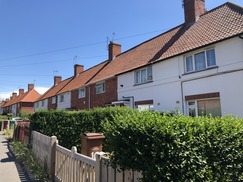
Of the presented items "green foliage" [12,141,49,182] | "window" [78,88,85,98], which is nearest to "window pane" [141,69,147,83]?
"green foliage" [12,141,49,182]

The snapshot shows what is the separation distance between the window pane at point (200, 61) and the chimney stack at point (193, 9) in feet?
16.7

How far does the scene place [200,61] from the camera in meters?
12.4

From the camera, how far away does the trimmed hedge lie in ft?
9.46

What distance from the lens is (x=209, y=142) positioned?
10.8 feet

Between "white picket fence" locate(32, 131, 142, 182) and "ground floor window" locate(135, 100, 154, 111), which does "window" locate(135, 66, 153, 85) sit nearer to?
"ground floor window" locate(135, 100, 154, 111)

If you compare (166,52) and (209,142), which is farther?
(166,52)

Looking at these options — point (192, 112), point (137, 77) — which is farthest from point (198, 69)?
point (137, 77)

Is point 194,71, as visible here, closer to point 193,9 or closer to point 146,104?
point 146,104

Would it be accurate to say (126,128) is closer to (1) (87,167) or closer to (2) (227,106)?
(1) (87,167)

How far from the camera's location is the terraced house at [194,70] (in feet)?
35.2

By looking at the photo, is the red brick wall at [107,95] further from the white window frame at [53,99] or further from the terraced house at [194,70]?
the white window frame at [53,99]

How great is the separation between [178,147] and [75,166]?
10.8 feet

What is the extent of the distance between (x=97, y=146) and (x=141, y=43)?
17224mm

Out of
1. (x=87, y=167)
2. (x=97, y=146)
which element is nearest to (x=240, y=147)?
(x=87, y=167)
